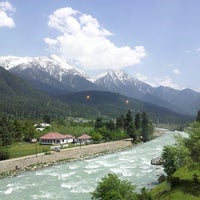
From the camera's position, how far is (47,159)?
74062 millimetres

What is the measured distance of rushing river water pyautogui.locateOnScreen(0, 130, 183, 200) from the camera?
44.3m

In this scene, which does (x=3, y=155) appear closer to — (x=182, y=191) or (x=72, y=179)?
(x=72, y=179)

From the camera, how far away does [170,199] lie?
95.9ft

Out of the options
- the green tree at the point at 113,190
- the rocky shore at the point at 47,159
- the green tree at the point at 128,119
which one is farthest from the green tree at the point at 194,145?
the green tree at the point at 128,119

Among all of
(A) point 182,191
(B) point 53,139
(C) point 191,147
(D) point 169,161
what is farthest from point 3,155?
(A) point 182,191

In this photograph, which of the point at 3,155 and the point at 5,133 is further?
the point at 5,133

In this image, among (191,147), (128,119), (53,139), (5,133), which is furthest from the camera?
(128,119)

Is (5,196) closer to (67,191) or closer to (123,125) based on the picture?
(67,191)

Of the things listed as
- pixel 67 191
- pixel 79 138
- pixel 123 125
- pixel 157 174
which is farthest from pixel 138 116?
pixel 67 191

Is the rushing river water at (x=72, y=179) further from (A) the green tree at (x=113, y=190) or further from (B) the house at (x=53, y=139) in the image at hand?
(B) the house at (x=53, y=139)

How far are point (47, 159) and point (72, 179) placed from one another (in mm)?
21849

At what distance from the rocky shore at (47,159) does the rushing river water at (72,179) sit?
3.40 m

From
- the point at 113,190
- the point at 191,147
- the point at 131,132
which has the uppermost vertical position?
the point at 131,132

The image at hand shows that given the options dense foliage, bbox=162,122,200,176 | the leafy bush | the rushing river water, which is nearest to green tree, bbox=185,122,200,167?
dense foliage, bbox=162,122,200,176
